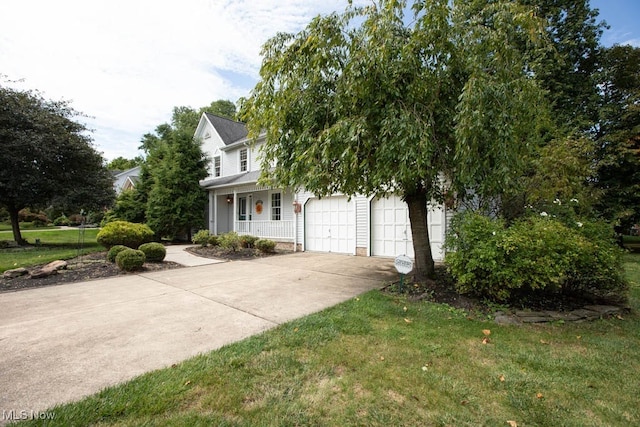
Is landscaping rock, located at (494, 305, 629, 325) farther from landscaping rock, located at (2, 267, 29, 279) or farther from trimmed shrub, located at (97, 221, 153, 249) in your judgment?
trimmed shrub, located at (97, 221, 153, 249)

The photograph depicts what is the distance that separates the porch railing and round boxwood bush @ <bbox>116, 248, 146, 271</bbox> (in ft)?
21.0

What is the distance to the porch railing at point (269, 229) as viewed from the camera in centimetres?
1355

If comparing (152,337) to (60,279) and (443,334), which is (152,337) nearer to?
(443,334)

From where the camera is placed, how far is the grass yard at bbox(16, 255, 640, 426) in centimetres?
223

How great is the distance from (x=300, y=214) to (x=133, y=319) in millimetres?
8981

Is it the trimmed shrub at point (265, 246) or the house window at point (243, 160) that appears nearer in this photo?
the trimmed shrub at point (265, 246)

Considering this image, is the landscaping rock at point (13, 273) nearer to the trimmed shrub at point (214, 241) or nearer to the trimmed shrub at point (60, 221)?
the trimmed shrub at point (214, 241)

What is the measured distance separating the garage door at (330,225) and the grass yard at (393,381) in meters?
7.44

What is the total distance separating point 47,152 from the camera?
12.3m

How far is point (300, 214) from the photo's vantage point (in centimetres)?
1299

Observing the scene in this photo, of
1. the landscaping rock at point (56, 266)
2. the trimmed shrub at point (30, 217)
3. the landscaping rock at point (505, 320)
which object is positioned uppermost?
the trimmed shrub at point (30, 217)

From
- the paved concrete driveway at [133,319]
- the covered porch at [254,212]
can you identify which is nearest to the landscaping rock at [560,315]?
the paved concrete driveway at [133,319]

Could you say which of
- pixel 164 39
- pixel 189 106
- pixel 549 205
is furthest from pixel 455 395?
pixel 189 106

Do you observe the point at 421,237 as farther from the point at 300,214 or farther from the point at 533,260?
the point at 300,214
